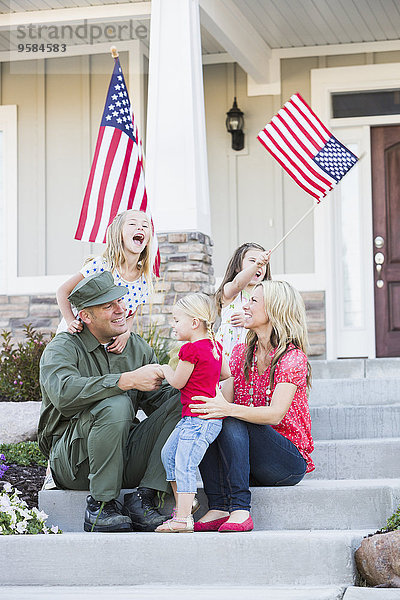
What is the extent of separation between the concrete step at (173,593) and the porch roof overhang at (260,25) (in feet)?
16.7

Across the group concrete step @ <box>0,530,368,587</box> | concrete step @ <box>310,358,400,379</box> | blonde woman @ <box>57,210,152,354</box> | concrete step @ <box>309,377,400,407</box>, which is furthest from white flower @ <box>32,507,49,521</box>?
concrete step @ <box>310,358,400,379</box>

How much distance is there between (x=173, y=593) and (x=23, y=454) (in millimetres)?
2085

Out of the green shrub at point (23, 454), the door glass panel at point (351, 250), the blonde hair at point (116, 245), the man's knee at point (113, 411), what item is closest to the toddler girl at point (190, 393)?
the man's knee at point (113, 411)

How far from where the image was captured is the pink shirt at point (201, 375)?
3.68m

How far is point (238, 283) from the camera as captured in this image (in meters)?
5.18

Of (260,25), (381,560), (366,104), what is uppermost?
(260,25)

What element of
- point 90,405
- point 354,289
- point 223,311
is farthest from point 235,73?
point 90,405

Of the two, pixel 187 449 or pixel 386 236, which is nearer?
pixel 187 449

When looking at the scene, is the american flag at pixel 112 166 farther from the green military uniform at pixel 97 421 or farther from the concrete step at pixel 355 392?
the green military uniform at pixel 97 421

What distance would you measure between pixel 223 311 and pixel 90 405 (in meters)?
1.84

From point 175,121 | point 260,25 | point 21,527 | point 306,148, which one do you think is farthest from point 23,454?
point 260,25

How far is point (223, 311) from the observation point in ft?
17.9

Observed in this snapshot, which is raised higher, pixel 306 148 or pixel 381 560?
pixel 306 148

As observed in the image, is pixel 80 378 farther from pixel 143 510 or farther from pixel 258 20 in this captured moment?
pixel 258 20
